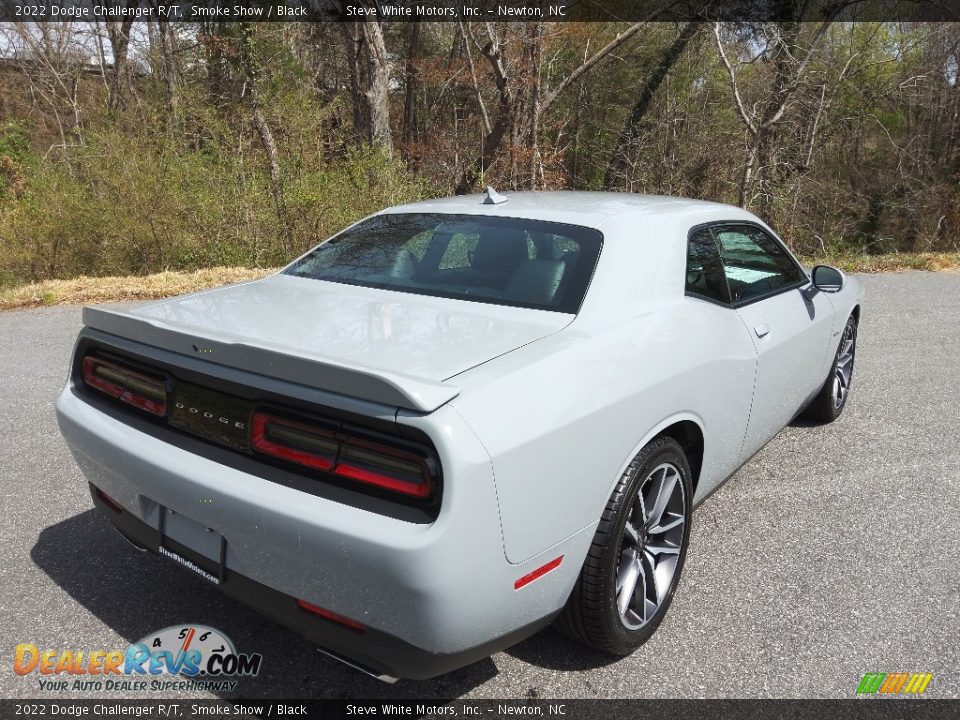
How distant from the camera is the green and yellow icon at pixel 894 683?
2162mm

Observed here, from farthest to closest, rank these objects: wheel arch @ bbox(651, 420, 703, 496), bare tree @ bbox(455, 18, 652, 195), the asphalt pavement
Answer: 1. bare tree @ bbox(455, 18, 652, 195)
2. wheel arch @ bbox(651, 420, 703, 496)
3. the asphalt pavement

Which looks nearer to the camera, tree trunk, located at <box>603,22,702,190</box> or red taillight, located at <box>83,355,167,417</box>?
red taillight, located at <box>83,355,167,417</box>

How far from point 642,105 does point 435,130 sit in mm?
7658

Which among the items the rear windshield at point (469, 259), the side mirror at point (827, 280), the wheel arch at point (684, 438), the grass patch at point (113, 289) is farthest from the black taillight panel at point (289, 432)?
the grass patch at point (113, 289)

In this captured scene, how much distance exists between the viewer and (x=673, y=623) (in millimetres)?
2512

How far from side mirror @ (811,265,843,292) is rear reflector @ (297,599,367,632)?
299 cm

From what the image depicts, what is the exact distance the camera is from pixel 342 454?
1754 mm

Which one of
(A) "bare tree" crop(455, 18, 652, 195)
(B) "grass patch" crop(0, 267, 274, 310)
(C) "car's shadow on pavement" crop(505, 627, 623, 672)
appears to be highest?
(A) "bare tree" crop(455, 18, 652, 195)

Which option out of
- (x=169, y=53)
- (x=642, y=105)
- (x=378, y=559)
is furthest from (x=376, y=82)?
(x=378, y=559)

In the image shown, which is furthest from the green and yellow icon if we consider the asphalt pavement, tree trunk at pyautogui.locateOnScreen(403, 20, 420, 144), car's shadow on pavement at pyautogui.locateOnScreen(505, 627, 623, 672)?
tree trunk at pyautogui.locateOnScreen(403, 20, 420, 144)

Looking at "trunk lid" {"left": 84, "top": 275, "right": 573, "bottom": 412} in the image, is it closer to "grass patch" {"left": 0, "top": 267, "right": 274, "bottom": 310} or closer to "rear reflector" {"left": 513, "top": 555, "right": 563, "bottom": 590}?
"rear reflector" {"left": 513, "top": 555, "right": 563, "bottom": 590}

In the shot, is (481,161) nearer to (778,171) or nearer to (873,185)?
(778,171)

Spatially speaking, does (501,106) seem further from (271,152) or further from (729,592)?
(729,592)

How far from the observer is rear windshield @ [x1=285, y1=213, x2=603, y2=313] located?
8.37ft
